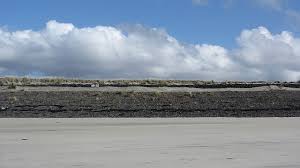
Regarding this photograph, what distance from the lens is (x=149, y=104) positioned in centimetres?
3281

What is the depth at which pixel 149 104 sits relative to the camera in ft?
108
